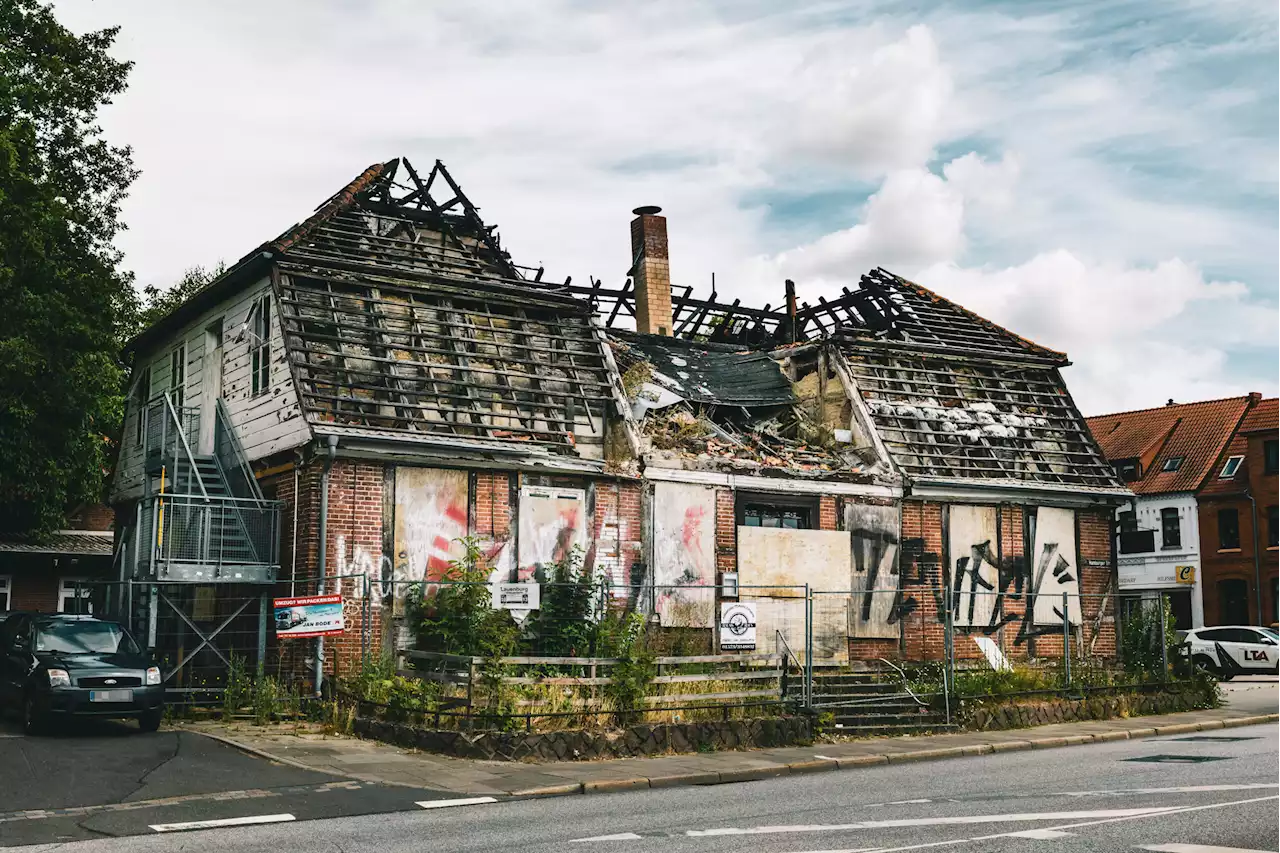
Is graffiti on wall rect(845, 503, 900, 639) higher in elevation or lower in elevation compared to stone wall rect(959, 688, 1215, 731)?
higher

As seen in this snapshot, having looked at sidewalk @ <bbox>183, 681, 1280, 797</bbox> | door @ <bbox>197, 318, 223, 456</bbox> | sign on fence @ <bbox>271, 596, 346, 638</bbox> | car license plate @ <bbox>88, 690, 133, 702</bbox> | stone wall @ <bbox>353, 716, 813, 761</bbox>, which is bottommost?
sidewalk @ <bbox>183, 681, 1280, 797</bbox>

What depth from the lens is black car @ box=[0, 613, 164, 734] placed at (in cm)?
1650

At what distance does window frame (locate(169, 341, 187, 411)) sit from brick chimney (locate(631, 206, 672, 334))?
10.9m

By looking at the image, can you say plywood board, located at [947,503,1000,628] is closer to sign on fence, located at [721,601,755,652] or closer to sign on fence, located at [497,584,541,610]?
sign on fence, located at [721,601,755,652]

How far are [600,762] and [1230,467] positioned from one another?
40.6 meters

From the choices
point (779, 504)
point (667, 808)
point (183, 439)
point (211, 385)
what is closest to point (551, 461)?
point (779, 504)

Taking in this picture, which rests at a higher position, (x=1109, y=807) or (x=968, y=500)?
(x=968, y=500)

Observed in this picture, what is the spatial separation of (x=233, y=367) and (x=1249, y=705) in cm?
2094

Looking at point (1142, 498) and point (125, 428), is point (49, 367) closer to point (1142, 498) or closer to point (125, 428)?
point (125, 428)

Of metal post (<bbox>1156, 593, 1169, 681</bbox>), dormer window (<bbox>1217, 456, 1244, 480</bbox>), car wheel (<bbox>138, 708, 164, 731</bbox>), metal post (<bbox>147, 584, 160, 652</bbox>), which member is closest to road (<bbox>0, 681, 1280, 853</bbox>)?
car wheel (<bbox>138, 708, 164, 731</bbox>)

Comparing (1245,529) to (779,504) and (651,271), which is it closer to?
(651,271)

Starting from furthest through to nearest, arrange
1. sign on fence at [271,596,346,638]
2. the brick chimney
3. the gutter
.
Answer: the gutter → the brick chimney → sign on fence at [271,596,346,638]

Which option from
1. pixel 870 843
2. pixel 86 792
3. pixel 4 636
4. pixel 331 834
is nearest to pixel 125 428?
pixel 4 636

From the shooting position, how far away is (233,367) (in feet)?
77.4
